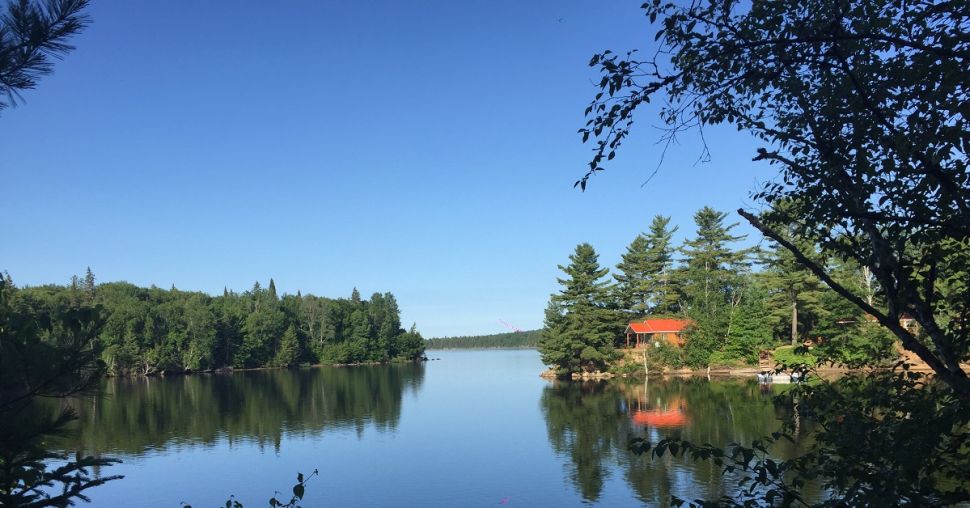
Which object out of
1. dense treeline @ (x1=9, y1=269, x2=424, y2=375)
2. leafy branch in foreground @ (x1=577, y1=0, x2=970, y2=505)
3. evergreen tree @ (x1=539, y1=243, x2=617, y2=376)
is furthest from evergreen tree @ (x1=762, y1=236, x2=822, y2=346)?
dense treeline @ (x1=9, y1=269, x2=424, y2=375)

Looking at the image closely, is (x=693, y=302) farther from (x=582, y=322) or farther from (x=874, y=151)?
(x=874, y=151)

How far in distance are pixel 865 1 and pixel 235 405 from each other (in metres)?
46.0

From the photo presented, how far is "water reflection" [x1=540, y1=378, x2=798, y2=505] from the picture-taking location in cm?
1858

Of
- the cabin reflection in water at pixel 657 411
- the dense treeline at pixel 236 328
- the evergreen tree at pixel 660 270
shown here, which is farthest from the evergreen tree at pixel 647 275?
the dense treeline at pixel 236 328

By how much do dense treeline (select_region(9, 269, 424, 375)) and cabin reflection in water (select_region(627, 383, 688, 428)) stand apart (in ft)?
173

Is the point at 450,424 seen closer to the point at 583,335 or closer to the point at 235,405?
the point at 235,405

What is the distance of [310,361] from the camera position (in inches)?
4072

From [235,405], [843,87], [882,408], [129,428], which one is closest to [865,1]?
[843,87]

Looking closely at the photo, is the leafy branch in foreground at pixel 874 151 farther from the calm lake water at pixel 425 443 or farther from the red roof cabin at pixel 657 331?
the red roof cabin at pixel 657 331

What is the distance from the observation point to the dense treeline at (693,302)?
51875mm

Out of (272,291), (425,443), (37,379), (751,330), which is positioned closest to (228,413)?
(425,443)

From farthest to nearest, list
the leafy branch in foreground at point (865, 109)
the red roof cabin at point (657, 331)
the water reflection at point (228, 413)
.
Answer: the red roof cabin at point (657, 331)
the water reflection at point (228, 413)
the leafy branch in foreground at point (865, 109)

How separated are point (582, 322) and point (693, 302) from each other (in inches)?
521

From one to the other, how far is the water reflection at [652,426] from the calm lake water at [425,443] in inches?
3.7
